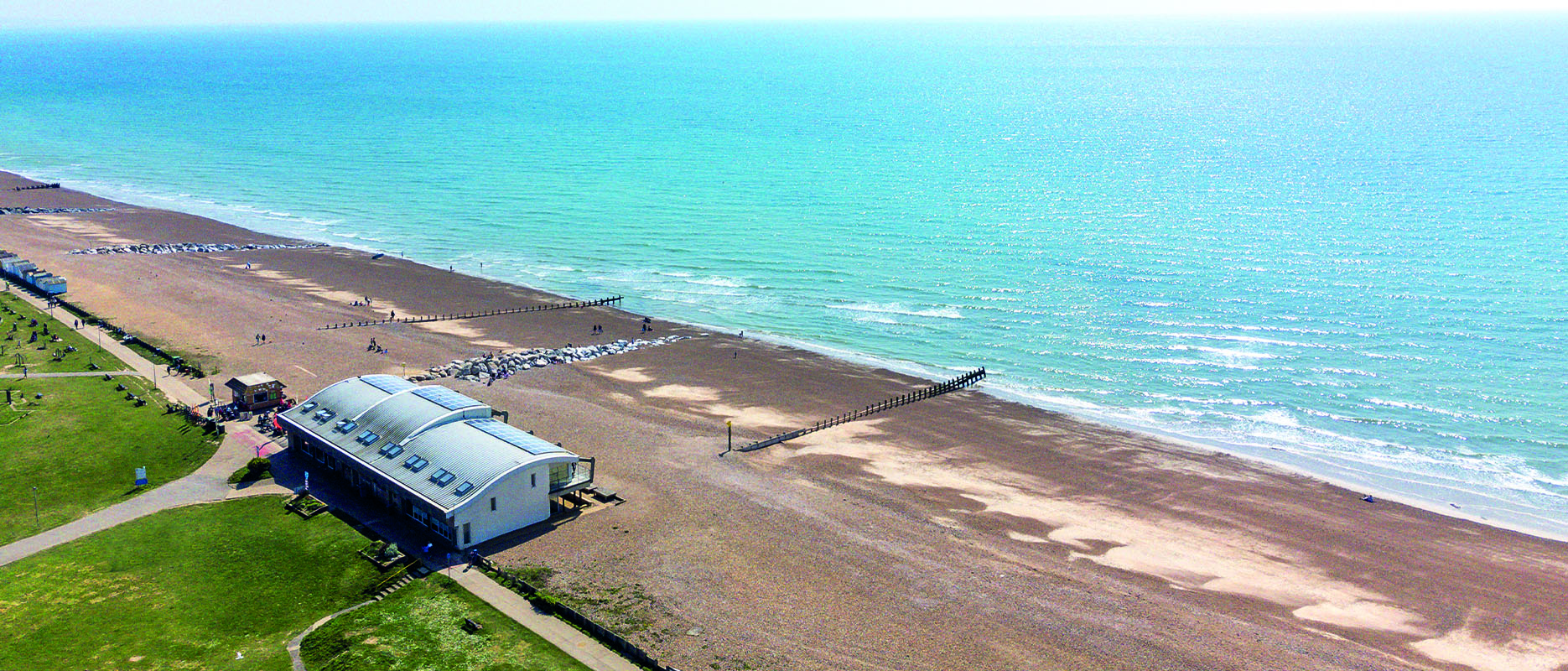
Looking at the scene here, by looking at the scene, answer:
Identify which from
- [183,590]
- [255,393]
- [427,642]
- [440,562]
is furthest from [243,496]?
[427,642]

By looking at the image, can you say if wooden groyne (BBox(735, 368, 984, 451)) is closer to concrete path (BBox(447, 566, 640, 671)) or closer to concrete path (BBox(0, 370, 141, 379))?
concrete path (BBox(447, 566, 640, 671))

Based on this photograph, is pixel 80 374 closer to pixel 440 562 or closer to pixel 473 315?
pixel 473 315

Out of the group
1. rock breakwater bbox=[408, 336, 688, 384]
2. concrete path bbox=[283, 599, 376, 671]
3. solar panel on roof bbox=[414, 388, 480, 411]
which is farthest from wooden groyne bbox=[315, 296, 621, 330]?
concrete path bbox=[283, 599, 376, 671]

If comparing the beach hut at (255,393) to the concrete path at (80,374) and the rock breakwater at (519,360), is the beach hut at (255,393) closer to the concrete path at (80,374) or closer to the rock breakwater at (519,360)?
the rock breakwater at (519,360)

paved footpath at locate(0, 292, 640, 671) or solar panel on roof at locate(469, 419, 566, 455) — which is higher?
solar panel on roof at locate(469, 419, 566, 455)

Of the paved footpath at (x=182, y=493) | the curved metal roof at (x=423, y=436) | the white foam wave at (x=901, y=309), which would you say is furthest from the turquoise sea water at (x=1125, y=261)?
the paved footpath at (x=182, y=493)
